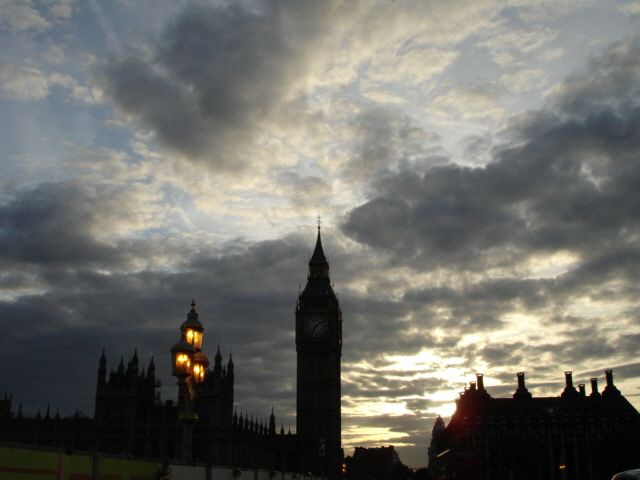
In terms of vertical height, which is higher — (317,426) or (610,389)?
(610,389)

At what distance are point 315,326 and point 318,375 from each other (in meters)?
10.3

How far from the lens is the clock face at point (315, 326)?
132 m

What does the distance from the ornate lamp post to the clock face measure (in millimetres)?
102946

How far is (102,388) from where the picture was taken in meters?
93.2

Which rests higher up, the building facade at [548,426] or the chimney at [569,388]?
the chimney at [569,388]

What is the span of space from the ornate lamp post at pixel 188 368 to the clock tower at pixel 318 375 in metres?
97.4

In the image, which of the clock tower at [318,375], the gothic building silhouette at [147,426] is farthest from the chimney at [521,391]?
the gothic building silhouette at [147,426]

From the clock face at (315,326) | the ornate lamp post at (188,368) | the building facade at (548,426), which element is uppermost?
the clock face at (315,326)

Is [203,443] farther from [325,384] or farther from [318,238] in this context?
[318,238]

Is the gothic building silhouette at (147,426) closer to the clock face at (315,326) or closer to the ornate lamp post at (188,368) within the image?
the clock face at (315,326)

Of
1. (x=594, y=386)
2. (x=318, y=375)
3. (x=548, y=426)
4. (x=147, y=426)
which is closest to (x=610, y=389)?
(x=594, y=386)

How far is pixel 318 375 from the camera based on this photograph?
12975 centimetres

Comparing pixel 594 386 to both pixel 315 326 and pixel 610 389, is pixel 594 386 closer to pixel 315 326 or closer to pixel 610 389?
pixel 610 389

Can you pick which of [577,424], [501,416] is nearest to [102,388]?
[501,416]
